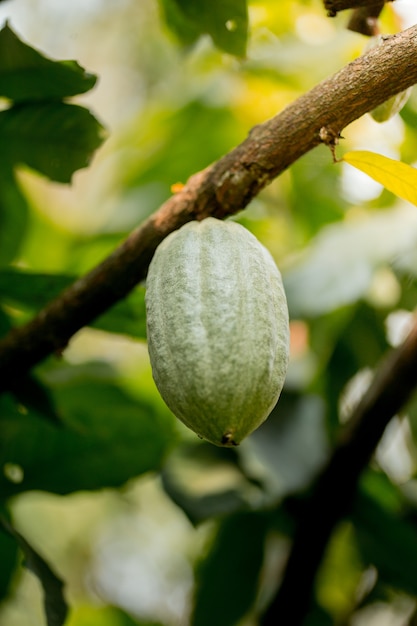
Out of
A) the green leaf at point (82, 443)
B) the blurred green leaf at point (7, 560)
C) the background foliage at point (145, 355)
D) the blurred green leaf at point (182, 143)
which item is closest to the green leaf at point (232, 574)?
the background foliage at point (145, 355)

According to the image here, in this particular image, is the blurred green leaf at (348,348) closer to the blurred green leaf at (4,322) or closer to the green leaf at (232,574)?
the green leaf at (232,574)

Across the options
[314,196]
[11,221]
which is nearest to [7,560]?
[11,221]

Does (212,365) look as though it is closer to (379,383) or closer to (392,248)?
(379,383)

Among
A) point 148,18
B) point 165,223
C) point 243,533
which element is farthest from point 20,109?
point 148,18

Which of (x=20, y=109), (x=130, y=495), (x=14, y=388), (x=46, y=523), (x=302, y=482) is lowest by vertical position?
(x=46, y=523)

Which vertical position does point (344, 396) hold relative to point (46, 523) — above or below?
above
